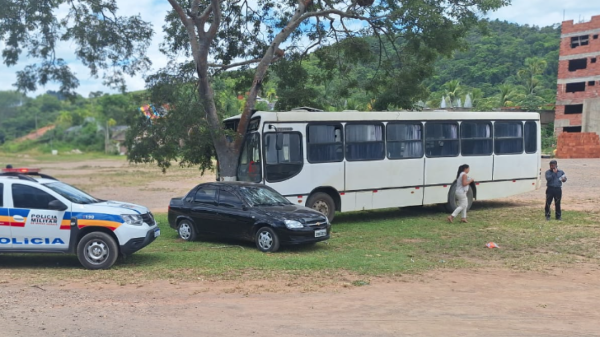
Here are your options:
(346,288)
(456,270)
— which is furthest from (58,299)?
(456,270)

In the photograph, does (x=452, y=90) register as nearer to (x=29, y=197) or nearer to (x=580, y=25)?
(x=580, y=25)

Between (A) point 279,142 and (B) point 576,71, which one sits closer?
(A) point 279,142

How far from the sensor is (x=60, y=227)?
30.7ft

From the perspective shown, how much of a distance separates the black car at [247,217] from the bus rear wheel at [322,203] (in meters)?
2.43

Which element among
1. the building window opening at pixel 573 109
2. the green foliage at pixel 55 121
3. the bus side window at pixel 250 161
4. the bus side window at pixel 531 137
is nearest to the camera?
the bus side window at pixel 250 161

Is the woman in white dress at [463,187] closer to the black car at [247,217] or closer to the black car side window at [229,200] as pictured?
the black car at [247,217]

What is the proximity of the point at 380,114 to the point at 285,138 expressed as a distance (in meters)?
3.21

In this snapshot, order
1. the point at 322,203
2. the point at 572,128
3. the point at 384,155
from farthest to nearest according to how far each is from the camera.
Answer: the point at 572,128
the point at 384,155
the point at 322,203

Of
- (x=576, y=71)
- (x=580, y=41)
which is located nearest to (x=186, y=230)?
(x=576, y=71)

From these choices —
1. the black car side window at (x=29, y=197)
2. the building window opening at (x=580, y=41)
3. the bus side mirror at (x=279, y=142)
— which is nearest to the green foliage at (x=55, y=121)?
the building window opening at (x=580, y=41)

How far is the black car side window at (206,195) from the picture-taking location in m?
12.3

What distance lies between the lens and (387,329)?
631 cm

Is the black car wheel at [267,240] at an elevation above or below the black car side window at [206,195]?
below

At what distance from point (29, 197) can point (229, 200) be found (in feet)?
12.9
